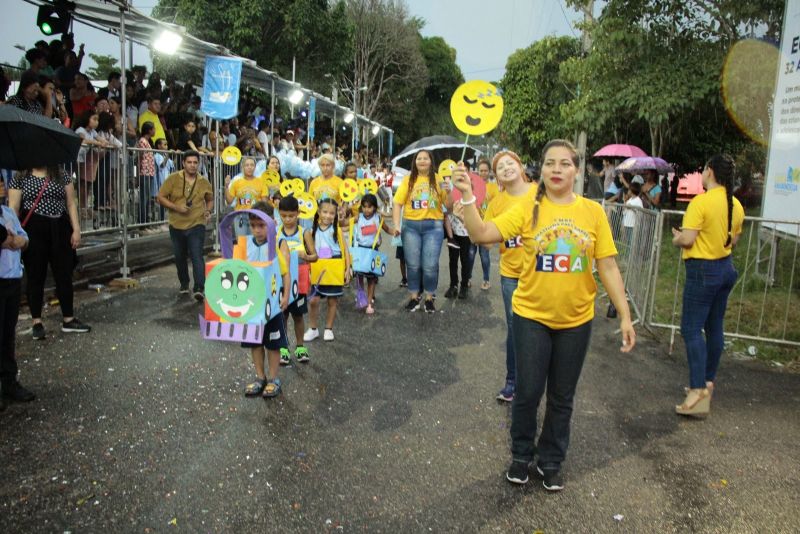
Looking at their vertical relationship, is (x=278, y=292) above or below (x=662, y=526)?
above

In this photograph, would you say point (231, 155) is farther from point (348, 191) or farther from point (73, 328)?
point (73, 328)

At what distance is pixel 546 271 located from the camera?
3545 millimetres


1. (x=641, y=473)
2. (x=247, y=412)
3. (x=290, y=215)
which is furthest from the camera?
(x=290, y=215)

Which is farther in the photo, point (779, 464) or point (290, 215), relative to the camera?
point (290, 215)

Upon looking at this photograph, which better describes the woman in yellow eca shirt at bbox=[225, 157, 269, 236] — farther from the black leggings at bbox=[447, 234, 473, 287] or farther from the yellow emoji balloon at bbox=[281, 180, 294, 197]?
the black leggings at bbox=[447, 234, 473, 287]

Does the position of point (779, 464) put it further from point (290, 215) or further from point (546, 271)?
point (290, 215)

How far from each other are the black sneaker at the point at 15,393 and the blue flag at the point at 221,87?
6.77 m

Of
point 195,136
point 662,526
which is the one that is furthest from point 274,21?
point 662,526

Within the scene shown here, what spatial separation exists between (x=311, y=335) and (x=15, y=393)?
8.83 feet

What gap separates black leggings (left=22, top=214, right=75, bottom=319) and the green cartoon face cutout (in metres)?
2.91

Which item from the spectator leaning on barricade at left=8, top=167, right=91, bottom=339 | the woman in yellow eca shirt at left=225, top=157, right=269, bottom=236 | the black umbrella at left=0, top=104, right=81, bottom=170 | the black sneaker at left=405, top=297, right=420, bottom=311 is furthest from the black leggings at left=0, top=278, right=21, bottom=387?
the woman in yellow eca shirt at left=225, top=157, right=269, bottom=236

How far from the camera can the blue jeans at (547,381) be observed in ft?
11.9

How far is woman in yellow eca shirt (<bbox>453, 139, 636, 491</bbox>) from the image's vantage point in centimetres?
353

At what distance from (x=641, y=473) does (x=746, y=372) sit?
298 cm
